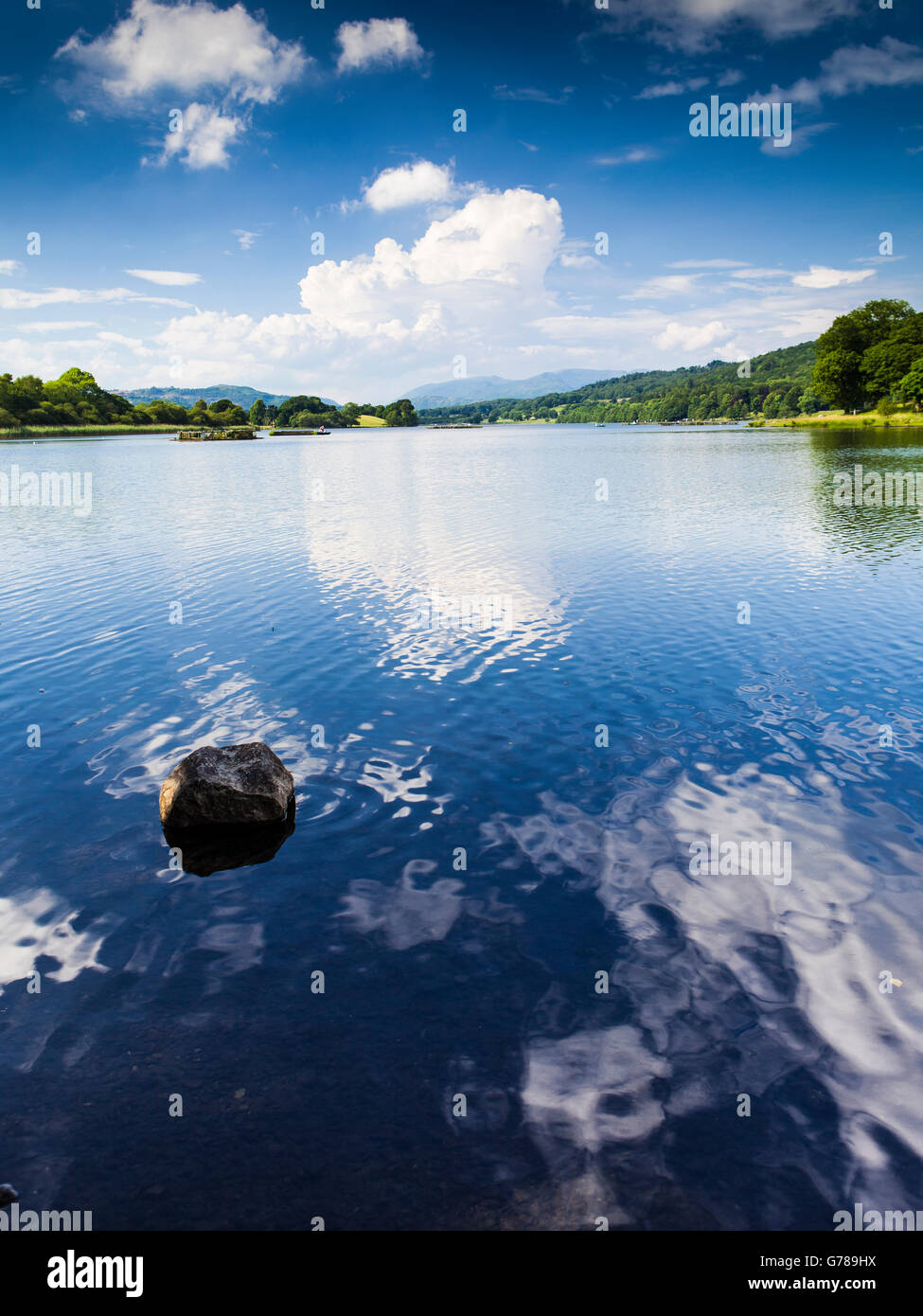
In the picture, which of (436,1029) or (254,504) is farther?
(254,504)

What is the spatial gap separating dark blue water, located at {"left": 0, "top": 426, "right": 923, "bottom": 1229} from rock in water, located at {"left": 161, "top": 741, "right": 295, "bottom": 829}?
78cm

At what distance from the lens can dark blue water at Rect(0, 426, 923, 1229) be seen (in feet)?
25.3

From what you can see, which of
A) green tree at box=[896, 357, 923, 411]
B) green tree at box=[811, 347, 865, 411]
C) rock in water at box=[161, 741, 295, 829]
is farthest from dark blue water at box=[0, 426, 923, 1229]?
green tree at box=[811, 347, 865, 411]

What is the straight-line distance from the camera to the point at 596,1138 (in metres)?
7.98

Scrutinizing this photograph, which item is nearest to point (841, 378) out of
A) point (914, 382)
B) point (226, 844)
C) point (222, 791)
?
point (914, 382)

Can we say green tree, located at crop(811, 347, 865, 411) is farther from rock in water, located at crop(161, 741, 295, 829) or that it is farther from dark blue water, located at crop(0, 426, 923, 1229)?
rock in water, located at crop(161, 741, 295, 829)

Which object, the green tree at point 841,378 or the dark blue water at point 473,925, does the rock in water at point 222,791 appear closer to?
the dark blue water at point 473,925

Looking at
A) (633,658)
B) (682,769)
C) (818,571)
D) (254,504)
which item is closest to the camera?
(682,769)

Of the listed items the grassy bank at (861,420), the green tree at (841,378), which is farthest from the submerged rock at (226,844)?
the green tree at (841,378)

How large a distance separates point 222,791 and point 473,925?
5.99m

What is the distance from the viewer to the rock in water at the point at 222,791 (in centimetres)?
1425

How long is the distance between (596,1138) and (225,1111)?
14.2ft

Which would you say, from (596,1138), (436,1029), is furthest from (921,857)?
(436,1029)

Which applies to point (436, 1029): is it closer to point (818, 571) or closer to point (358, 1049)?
point (358, 1049)
